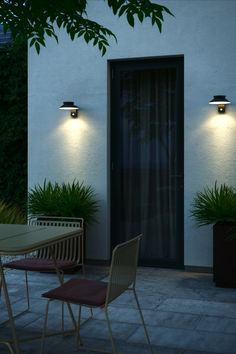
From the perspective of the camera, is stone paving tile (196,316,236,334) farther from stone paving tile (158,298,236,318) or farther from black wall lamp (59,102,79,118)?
black wall lamp (59,102,79,118)

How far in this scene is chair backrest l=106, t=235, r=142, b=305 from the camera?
3.11 metres

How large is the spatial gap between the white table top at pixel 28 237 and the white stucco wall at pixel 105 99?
263 centimetres

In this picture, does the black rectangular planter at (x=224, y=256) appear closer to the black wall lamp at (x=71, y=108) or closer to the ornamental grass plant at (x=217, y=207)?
the ornamental grass plant at (x=217, y=207)

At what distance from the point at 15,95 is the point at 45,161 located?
2157mm

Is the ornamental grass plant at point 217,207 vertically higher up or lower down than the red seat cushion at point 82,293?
higher up

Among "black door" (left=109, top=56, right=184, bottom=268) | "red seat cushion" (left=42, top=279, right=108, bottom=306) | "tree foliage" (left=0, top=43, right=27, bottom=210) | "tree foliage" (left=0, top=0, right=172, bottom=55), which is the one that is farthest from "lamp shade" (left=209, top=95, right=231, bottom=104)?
"tree foliage" (left=0, top=43, right=27, bottom=210)

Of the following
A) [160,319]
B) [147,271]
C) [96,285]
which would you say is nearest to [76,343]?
[96,285]

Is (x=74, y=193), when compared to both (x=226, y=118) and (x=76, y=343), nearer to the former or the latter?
(x=226, y=118)

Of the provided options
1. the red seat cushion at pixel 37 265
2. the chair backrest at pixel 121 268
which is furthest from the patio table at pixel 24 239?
the chair backrest at pixel 121 268

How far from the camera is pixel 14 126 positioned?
8672 mm

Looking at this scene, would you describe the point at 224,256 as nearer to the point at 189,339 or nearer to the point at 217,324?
the point at 217,324

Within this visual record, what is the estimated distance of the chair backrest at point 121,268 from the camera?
3.11m

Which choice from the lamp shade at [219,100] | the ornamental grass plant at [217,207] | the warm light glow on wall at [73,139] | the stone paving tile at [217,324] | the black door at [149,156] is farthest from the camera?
the warm light glow on wall at [73,139]

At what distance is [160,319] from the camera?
4375mm
